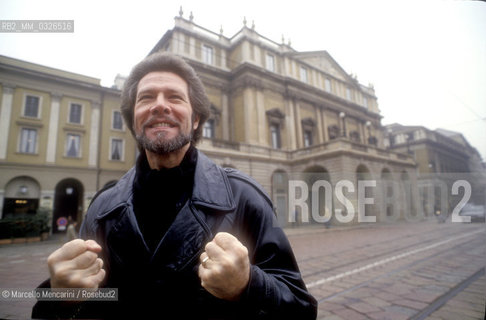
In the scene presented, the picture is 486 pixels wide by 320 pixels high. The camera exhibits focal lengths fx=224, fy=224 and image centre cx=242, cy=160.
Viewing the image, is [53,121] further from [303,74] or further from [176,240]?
[303,74]

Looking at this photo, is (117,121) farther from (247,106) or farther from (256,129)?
(256,129)

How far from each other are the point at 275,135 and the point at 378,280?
16.3 metres

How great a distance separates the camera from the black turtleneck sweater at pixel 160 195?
1062 mm

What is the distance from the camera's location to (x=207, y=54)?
17859 mm

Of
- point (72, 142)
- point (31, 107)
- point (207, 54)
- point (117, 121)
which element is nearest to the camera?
point (31, 107)

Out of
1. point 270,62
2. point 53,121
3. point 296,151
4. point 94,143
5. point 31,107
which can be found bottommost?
Result: point 31,107

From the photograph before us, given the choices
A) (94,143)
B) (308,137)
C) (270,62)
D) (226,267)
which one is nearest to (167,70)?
(226,267)

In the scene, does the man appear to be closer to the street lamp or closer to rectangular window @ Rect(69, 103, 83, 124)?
the street lamp

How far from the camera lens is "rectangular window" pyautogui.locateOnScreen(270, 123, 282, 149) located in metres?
18.9

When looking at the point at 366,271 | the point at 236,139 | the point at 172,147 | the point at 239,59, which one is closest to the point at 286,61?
the point at 239,59

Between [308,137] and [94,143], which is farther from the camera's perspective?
[308,137]

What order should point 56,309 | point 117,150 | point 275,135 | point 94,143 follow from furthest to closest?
point 275,135, point 117,150, point 94,143, point 56,309

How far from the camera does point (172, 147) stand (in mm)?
1074

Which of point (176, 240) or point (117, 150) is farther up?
point (117, 150)
